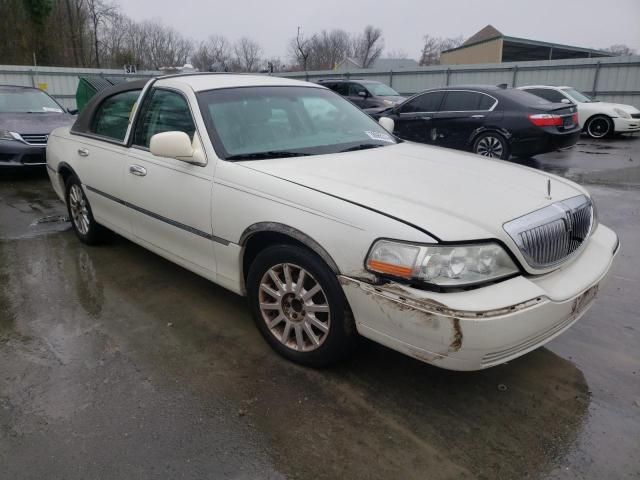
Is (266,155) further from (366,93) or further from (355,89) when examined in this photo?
(355,89)

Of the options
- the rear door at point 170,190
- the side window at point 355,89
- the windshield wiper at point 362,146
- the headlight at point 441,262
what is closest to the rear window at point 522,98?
the side window at point 355,89

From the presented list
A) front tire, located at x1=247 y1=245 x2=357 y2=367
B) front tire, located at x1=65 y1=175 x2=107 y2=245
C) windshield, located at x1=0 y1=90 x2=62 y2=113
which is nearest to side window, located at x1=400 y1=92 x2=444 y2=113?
windshield, located at x1=0 y1=90 x2=62 y2=113

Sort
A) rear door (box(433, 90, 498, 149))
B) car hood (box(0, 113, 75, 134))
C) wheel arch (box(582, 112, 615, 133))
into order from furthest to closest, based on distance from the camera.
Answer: wheel arch (box(582, 112, 615, 133)), rear door (box(433, 90, 498, 149)), car hood (box(0, 113, 75, 134))

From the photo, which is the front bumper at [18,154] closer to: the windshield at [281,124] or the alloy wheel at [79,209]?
the alloy wheel at [79,209]

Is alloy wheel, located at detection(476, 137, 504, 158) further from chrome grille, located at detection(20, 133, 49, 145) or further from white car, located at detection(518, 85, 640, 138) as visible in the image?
chrome grille, located at detection(20, 133, 49, 145)

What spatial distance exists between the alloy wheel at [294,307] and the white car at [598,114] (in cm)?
1300

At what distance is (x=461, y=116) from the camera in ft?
31.9

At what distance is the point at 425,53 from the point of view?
80000 millimetres

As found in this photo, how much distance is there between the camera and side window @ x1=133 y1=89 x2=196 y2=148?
356 cm

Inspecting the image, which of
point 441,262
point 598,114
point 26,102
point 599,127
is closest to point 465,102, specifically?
point 598,114

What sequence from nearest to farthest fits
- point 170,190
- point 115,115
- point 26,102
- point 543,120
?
point 170,190
point 115,115
point 543,120
point 26,102

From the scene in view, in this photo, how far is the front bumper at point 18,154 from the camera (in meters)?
7.71

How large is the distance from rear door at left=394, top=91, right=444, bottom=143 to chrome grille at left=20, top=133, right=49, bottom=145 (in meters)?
6.56

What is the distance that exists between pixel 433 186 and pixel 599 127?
46.0 feet
